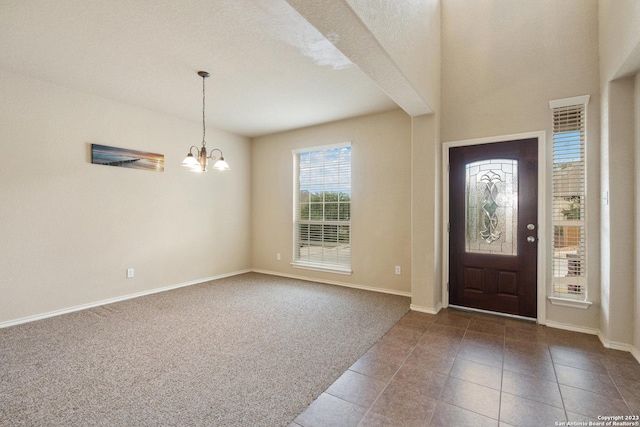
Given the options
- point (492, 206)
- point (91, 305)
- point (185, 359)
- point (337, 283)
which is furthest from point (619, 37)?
point (91, 305)

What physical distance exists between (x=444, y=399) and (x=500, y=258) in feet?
6.97

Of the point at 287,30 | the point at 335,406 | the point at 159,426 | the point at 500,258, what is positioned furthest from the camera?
the point at 500,258

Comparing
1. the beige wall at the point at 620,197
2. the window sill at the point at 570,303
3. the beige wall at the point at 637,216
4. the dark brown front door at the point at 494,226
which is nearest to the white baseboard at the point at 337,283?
the dark brown front door at the point at 494,226

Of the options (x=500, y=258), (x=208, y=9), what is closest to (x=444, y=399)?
(x=500, y=258)

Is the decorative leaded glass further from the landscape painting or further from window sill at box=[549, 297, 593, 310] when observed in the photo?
the landscape painting

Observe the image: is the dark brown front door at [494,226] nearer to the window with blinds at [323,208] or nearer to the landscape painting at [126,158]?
the window with blinds at [323,208]

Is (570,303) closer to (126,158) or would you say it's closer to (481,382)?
(481,382)

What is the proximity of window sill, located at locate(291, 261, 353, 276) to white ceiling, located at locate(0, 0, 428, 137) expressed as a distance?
8.56ft

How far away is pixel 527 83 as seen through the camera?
325 centimetres

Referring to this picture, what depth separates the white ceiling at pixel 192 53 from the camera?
227cm

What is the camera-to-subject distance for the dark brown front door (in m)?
3.29

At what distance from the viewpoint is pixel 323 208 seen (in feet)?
17.3

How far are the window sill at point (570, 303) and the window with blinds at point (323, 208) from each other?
2690 mm

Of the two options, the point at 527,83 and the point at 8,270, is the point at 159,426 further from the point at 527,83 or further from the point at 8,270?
the point at 527,83
